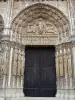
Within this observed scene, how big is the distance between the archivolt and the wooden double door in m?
0.83

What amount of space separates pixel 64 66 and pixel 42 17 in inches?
91.9

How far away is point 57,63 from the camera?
20.0ft

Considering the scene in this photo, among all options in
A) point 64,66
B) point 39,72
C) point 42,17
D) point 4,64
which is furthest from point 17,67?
point 42,17

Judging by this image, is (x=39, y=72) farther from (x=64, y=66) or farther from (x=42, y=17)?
(x=42, y=17)

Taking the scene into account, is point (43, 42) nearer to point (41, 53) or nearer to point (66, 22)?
point (41, 53)

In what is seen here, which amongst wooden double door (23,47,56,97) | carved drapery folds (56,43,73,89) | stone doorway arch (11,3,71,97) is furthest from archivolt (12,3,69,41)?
wooden double door (23,47,56,97)

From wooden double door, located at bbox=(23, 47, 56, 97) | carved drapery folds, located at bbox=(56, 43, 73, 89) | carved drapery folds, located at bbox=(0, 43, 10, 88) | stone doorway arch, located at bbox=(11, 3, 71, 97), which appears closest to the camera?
carved drapery folds, located at bbox=(0, 43, 10, 88)

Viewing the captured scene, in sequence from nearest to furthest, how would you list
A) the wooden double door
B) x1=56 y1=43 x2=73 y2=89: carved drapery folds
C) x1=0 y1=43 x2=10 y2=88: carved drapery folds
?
x1=0 y1=43 x2=10 y2=88: carved drapery folds → x1=56 y1=43 x2=73 y2=89: carved drapery folds → the wooden double door

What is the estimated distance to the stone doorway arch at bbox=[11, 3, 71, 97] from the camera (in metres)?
6.11

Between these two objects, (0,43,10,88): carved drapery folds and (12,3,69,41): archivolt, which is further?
(12,3,69,41): archivolt

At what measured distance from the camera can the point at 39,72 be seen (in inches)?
A: 244

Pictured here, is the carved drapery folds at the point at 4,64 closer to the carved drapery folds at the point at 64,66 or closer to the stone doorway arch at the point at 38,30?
the stone doorway arch at the point at 38,30

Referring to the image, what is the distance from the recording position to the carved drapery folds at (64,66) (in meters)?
5.65

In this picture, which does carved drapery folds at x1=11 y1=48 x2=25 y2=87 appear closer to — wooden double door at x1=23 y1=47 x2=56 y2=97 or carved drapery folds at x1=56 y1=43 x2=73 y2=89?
wooden double door at x1=23 y1=47 x2=56 y2=97
